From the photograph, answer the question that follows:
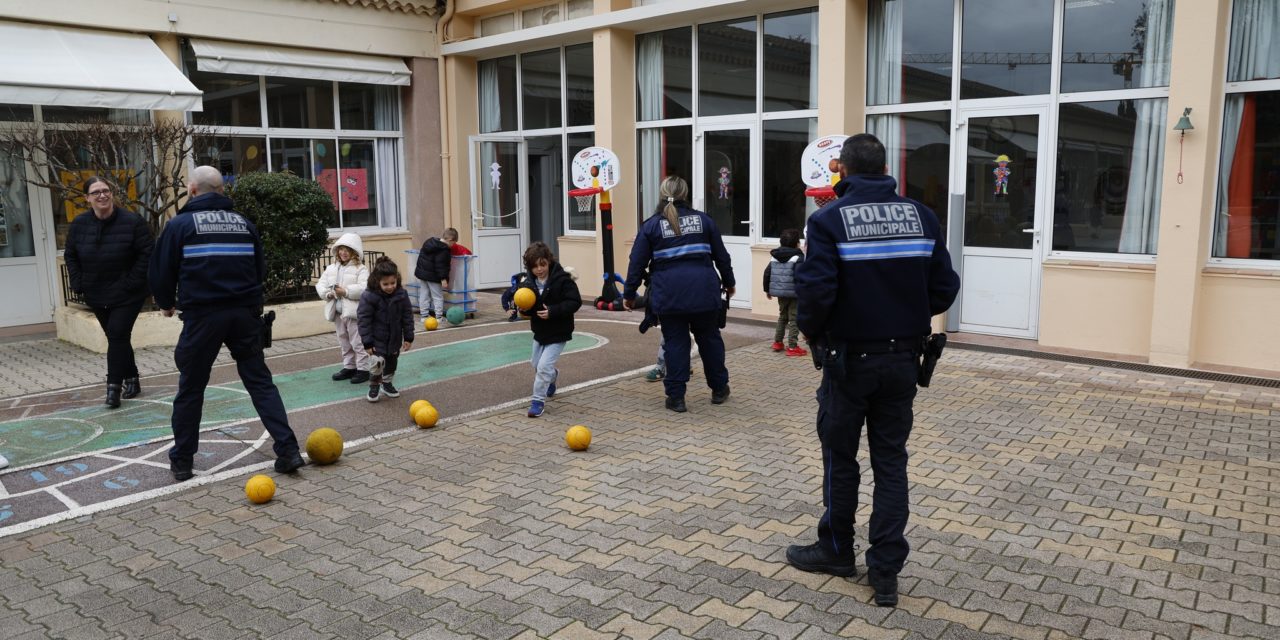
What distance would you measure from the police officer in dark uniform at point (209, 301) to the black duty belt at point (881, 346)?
373cm

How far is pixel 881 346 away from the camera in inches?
156

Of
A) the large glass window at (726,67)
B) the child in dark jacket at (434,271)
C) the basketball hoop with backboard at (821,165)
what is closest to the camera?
the basketball hoop with backboard at (821,165)

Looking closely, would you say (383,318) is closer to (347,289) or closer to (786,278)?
(347,289)

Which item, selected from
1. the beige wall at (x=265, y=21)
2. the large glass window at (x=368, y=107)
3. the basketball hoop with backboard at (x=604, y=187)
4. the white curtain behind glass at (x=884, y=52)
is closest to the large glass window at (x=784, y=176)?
the white curtain behind glass at (x=884, y=52)

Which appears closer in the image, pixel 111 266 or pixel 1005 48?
pixel 111 266

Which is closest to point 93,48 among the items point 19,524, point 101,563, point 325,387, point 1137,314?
point 325,387

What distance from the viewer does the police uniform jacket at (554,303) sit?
6.99 metres

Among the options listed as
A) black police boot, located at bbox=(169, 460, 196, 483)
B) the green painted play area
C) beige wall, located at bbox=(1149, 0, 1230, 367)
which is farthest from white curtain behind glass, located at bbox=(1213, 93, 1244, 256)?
black police boot, located at bbox=(169, 460, 196, 483)

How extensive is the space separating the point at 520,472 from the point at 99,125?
26.1ft

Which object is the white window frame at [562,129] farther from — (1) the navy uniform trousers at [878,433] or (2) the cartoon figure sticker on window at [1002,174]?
(1) the navy uniform trousers at [878,433]

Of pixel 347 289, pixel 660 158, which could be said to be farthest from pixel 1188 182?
pixel 347 289

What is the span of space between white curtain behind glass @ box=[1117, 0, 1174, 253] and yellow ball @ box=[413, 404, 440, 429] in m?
6.94

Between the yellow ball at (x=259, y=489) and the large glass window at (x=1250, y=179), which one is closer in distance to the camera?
the yellow ball at (x=259, y=489)

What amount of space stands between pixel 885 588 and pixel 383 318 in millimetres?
4934
